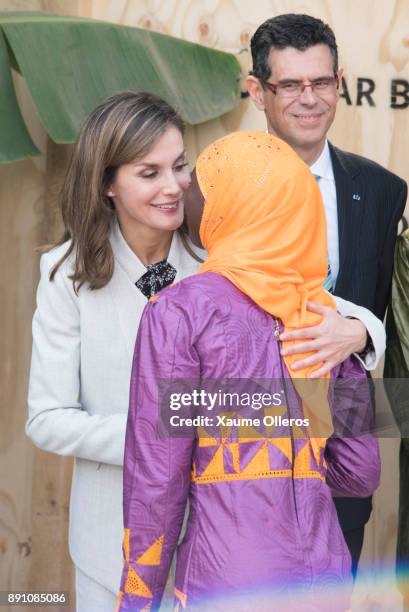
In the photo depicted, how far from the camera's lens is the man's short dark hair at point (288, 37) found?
9.12 feet

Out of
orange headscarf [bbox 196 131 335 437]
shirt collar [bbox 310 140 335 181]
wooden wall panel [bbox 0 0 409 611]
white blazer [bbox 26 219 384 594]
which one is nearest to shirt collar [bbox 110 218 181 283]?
white blazer [bbox 26 219 384 594]

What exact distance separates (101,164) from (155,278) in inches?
11.5

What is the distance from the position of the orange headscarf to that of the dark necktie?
448mm

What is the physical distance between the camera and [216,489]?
1.70 m

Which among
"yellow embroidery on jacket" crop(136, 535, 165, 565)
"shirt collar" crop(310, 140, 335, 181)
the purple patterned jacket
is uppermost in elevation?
"shirt collar" crop(310, 140, 335, 181)

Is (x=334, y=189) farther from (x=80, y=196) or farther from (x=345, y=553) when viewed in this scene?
(x=345, y=553)

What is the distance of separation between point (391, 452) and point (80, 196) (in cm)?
185

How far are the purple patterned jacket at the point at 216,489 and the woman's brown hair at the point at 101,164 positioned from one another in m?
0.49

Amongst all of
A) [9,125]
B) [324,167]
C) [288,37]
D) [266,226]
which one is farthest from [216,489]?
[9,125]

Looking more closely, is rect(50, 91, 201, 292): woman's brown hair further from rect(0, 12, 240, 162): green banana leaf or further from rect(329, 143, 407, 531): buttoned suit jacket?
rect(0, 12, 240, 162): green banana leaf

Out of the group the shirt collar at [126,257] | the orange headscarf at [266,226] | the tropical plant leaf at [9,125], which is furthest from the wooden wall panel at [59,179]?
the orange headscarf at [266,226]

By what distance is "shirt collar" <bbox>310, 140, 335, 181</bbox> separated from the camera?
9.32 feet

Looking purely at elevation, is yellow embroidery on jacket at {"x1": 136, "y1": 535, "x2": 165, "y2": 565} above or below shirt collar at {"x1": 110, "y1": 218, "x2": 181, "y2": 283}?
below

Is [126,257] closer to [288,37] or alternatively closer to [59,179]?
[288,37]
